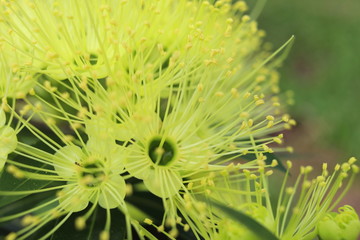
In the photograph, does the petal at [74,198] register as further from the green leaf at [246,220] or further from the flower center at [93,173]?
the green leaf at [246,220]

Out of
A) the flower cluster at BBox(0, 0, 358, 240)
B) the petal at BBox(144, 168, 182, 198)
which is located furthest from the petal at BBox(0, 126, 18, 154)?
the petal at BBox(144, 168, 182, 198)

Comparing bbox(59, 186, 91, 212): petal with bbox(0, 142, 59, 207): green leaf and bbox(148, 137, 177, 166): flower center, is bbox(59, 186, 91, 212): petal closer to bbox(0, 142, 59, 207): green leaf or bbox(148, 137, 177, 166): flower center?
bbox(0, 142, 59, 207): green leaf

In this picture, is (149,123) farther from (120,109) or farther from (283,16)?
(283,16)

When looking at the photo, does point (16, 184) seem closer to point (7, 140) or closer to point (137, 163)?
point (7, 140)

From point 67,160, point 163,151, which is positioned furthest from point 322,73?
point 67,160

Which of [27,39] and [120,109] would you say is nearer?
[120,109]

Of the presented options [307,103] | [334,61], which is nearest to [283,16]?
[334,61]

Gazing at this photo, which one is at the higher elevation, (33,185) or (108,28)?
(108,28)
